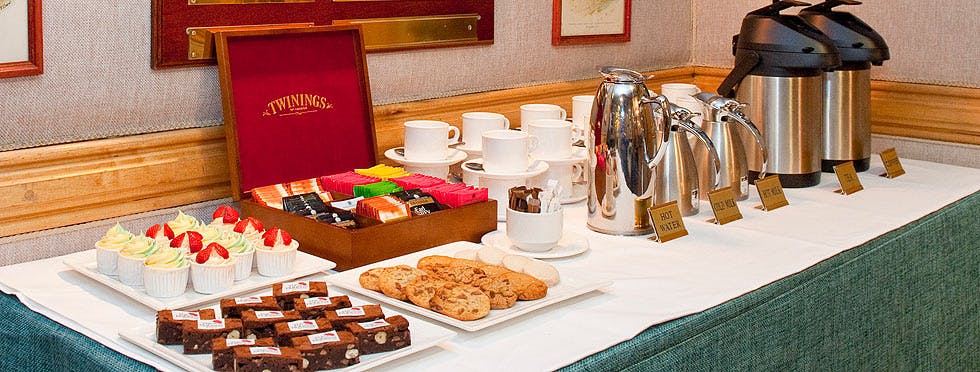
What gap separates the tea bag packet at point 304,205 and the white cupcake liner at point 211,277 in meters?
0.23

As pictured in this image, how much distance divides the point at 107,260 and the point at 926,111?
170 cm

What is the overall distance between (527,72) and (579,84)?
16 centimetres

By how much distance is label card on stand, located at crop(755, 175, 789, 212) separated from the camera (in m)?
1.84

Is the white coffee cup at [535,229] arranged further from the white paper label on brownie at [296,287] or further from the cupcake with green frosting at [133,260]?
the cupcake with green frosting at [133,260]

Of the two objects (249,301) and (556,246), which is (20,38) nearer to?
(249,301)

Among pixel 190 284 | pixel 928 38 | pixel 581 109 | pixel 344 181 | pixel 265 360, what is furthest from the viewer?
pixel 928 38

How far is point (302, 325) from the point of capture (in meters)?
1.12

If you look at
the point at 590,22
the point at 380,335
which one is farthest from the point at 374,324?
the point at 590,22

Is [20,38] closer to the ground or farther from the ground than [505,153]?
farther from the ground

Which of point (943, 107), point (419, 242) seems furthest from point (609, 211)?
point (943, 107)

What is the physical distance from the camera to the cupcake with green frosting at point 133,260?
130 cm

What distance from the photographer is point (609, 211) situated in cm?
166

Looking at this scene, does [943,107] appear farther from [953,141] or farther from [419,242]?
[419,242]

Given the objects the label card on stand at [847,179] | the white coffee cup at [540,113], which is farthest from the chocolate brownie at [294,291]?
the label card on stand at [847,179]
